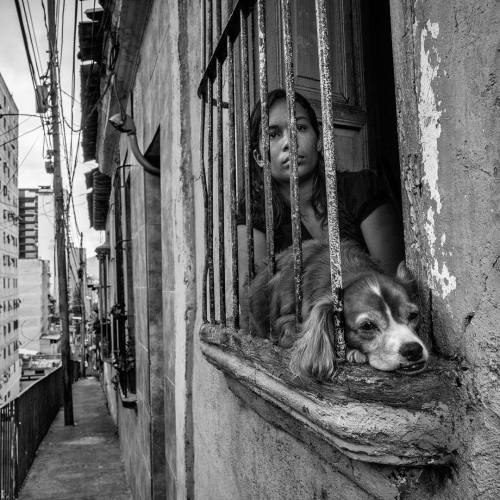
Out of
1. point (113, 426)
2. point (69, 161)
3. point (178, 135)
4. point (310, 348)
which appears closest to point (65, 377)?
point (113, 426)

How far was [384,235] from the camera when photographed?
6.32 ft

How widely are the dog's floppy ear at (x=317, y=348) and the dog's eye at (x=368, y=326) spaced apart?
0.09 meters

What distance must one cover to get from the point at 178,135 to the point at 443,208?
2619 mm

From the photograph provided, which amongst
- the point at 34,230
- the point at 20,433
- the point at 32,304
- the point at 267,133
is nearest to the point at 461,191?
the point at 267,133

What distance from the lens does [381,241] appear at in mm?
1918

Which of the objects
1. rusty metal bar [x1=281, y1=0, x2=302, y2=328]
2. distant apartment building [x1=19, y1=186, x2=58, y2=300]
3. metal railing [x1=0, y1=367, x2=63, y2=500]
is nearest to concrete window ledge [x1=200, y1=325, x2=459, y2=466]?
rusty metal bar [x1=281, y1=0, x2=302, y2=328]

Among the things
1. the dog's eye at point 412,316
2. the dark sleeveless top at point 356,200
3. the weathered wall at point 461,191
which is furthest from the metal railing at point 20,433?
the weathered wall at point 461,191

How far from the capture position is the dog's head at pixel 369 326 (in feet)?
3.98

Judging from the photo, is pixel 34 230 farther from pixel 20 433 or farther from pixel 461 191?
pixel 461 191

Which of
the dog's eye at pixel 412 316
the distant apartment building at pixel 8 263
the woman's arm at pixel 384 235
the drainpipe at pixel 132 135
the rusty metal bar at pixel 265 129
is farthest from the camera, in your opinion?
the distant apartment building at pixel 8 263

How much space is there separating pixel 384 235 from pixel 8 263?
59.0 metres

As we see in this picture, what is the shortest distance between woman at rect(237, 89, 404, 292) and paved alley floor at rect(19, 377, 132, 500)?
21.5 ft

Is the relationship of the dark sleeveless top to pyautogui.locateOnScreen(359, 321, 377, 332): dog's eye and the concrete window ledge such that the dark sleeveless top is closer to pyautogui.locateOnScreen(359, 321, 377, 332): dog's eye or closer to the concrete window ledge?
pyautogui.locateOnScreen(359, 321, 377, 332): dog's eye

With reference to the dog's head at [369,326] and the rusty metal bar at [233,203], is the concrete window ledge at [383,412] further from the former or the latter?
the rusty metal bar at [233,203]
